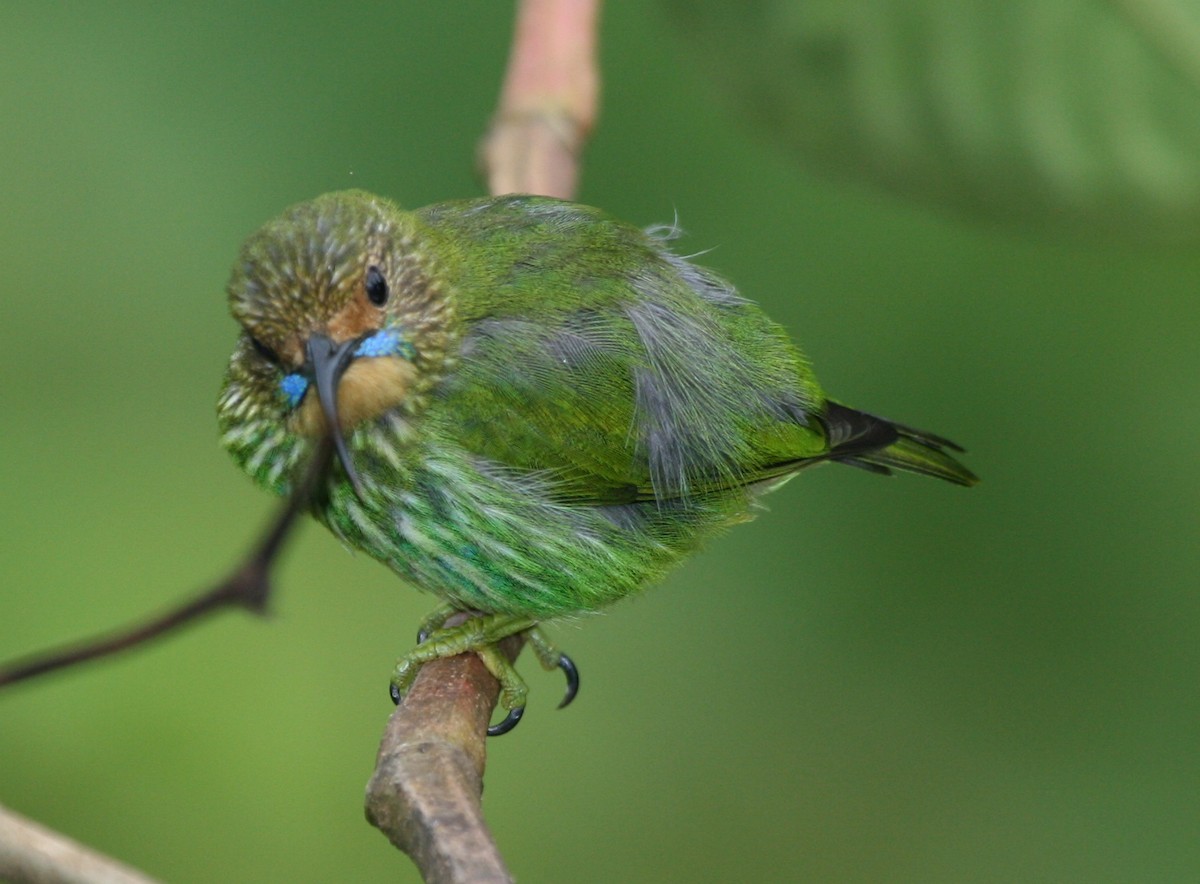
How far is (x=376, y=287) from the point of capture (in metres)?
2.34

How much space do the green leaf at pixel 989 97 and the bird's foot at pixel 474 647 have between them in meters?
1.02

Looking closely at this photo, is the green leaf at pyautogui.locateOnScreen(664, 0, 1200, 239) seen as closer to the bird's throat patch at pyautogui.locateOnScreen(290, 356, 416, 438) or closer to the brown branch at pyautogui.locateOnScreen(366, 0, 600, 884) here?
the brown branch at pyautogui.locateOnScreen(366, 0, 600, 884)

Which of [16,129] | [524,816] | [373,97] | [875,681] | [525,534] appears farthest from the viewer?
[373,97]

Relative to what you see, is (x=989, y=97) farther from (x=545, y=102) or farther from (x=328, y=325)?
(x=328, y=325)

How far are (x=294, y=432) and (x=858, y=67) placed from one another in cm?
119

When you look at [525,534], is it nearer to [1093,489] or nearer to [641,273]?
[641,273]

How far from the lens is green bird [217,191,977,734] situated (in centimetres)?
237

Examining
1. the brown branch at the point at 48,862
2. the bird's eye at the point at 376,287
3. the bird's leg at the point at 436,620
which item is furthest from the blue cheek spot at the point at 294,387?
the brown branch at the point at 48,862

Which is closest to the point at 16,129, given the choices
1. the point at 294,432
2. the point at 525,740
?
the point at 525,740

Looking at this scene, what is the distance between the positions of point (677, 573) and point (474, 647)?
70.2 inches

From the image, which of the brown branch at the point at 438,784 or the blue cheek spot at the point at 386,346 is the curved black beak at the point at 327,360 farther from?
the brown branch at the point at 438,784

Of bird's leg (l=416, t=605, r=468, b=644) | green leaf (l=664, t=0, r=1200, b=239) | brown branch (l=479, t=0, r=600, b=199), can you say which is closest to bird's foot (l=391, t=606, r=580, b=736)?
bird's leg (l=416, t=605, r=468, b=644)

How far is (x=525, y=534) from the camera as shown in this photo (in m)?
2.53

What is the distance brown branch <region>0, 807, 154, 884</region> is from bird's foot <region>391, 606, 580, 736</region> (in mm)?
1431
